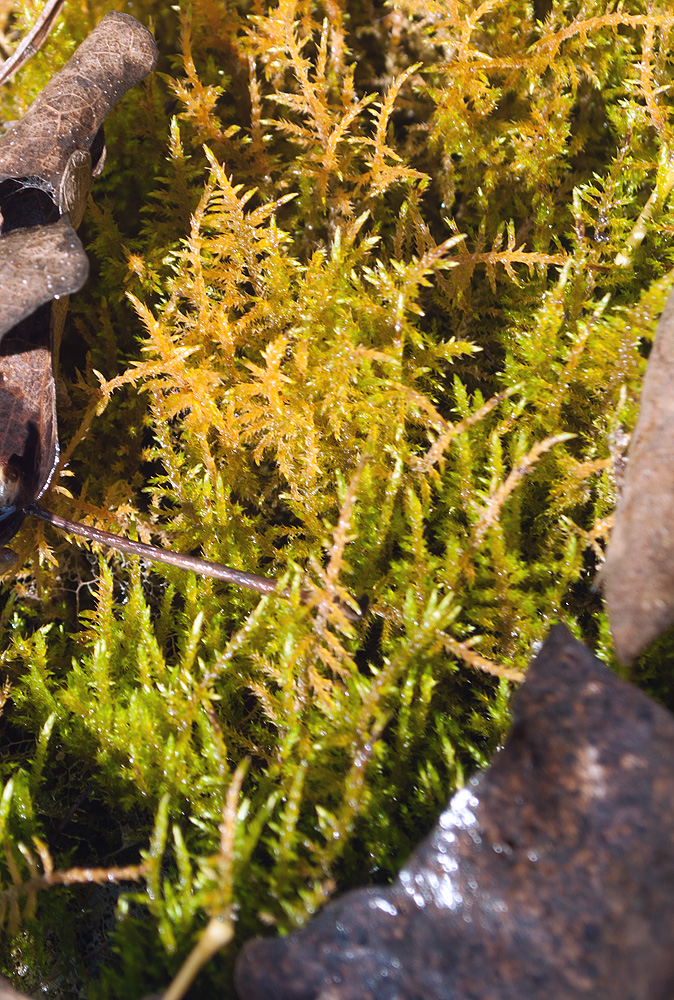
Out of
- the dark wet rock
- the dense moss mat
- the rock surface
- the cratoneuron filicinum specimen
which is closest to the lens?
the dark wet rock

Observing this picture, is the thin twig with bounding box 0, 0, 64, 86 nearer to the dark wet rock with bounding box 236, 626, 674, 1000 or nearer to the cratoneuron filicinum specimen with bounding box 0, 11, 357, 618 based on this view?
the cratoneuron filicinum specimen with bounding box 0, 11, 357, 618

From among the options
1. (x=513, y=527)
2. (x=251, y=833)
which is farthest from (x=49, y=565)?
(x=513, y=527)

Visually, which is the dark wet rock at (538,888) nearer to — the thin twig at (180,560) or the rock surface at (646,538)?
the rock surface at (646,538)

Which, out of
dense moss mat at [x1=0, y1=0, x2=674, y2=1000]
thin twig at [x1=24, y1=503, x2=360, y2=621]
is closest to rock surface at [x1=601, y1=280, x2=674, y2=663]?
dense moss mat at [x1=0, y1=0, x2=674, y2=1000]

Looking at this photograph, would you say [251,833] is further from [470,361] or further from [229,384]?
[470,361]

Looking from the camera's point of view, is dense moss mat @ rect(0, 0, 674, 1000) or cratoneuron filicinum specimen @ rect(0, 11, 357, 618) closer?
dense moss mat @ rect(0, 0, 674, 1000)

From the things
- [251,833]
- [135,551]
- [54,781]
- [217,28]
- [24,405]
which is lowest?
[54,781]

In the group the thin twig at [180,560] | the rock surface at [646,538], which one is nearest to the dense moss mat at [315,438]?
the thin twig at [180,560]
